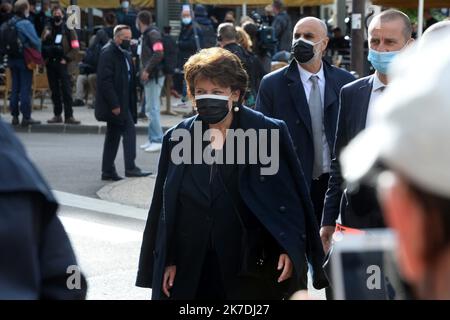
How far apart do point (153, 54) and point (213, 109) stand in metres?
10.8

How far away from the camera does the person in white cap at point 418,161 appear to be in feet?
4.04

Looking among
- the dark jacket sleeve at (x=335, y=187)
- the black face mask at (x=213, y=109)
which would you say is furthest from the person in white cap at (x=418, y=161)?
the dark jacket sleeve at (x=335, y=187)

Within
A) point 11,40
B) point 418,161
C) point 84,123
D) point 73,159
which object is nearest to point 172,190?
point 418,161

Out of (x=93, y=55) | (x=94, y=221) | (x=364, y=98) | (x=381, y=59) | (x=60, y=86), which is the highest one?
(x=381, y=59)

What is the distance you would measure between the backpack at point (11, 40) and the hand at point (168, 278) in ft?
42.3

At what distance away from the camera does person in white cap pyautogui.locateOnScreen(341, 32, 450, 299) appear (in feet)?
4.04

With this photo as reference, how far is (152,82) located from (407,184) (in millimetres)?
14153

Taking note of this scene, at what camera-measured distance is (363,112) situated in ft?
16.5

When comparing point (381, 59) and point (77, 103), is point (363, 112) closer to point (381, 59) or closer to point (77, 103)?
point (381, 59)

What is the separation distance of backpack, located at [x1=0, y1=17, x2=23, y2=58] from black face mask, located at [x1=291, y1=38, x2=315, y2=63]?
10.6 metres

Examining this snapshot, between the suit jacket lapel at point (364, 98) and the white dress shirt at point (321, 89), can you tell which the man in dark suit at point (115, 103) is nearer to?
the white dress shirt at point (321, 89)

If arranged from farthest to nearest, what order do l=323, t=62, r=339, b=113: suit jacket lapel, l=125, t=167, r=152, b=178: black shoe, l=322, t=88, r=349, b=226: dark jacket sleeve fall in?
l=125, t=167, r=152, b=178: black shoe < l=323, t=62, r=339, b=113: suit jacket lapel < l=322, t=88, r=349, b=226: dark jacket sleeve

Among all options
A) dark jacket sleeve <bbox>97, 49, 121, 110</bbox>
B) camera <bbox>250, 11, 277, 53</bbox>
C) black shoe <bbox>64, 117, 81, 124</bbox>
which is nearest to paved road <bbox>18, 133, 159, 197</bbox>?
black shoe <bbox>64, 117, 81, 124</bbox>

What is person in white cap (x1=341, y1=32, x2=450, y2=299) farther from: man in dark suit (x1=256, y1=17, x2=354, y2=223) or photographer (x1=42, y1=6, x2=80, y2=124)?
photographer (x1=42, y1=6, x2=80, y2=124)
